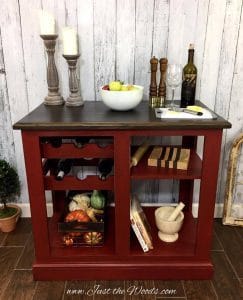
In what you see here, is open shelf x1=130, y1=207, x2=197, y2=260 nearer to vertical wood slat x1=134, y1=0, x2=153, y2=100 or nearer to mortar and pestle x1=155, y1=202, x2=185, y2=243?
mortar and pestle x1=155, y1=202, x2=185, y2=243

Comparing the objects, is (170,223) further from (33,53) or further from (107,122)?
(33,53)

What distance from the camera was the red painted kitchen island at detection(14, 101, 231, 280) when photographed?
1.30m

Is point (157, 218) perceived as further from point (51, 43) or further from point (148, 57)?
point (51, 43)

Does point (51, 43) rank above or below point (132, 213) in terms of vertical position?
above

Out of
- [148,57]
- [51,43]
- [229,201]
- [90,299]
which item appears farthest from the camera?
[229,201]

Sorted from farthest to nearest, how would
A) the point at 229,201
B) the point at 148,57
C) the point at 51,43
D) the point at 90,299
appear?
1. the point at 229,201
2. the point at 148,57
3. the point at 51,43
4. the point at 90,299

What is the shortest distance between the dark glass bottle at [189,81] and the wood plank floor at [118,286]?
3.04 feet

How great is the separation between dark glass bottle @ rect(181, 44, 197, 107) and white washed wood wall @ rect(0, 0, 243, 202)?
0.54ft

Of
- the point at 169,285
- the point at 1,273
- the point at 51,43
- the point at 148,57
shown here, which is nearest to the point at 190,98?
the point at 148,57

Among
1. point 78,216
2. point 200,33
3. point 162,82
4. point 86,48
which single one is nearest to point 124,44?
point 86,48

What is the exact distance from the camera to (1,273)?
1572 millimetres

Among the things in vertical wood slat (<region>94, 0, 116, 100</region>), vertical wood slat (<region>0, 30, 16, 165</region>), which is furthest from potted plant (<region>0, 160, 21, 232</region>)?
vertical wood slat (<region>94, 0, 116, 100</region>)

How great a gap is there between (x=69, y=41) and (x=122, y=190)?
0.82 meters

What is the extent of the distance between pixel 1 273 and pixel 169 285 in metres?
0.90
